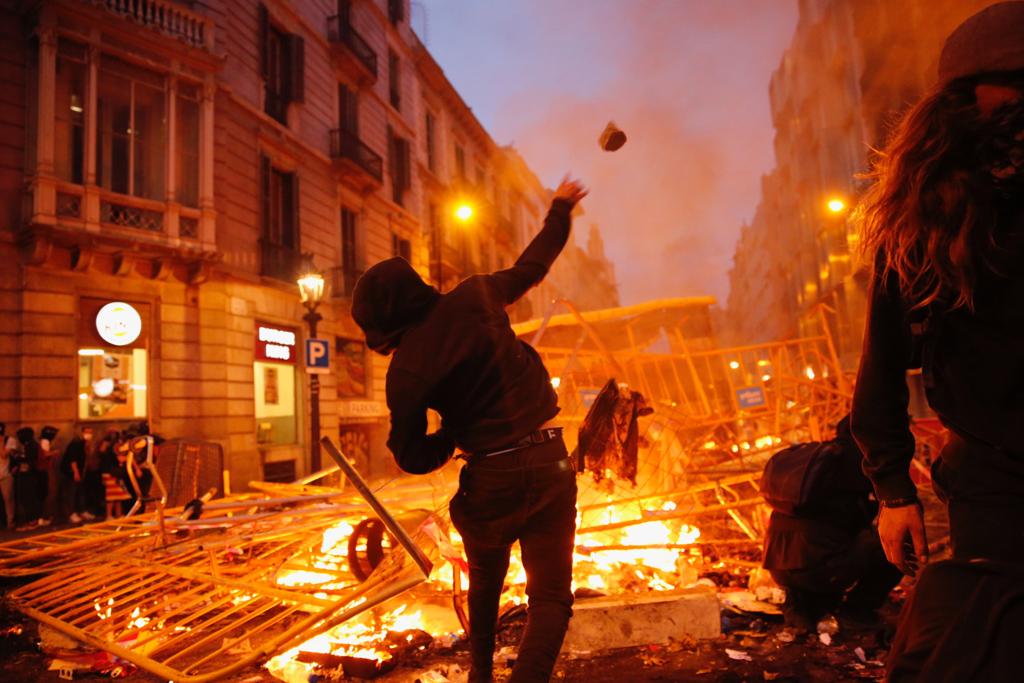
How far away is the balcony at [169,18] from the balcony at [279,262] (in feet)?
15.1

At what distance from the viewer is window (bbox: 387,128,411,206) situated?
22609 mm

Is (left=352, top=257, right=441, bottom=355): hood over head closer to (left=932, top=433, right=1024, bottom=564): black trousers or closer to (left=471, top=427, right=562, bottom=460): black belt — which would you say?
(left=471, top=427, right=562, bottom=460): black belt

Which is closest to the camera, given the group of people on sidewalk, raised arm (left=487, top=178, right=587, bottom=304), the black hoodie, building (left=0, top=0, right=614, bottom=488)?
the black hoodie

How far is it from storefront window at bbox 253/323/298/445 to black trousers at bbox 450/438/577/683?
1316cm

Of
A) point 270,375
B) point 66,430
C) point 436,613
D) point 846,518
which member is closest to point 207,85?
point 270,375

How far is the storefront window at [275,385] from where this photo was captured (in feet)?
47.9

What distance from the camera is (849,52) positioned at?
99.8 ft

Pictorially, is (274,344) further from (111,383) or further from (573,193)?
(573,193)

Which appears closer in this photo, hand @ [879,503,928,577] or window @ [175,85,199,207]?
hand @ [879,503,928,577]

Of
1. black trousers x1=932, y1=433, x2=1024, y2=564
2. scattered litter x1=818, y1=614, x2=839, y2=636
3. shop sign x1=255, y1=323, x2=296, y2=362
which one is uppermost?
shop sign x1=255, y1=323, x2=296, y2=362

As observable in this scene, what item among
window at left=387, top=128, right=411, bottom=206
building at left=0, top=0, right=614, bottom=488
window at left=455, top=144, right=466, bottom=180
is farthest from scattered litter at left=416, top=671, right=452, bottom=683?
window at left=455, top=144, right=466, bottom=180

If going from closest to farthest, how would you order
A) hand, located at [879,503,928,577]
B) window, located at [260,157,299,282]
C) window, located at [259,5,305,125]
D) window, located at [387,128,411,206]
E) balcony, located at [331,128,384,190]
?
hand, located at [879,503,928,577] < window, located at [260,157,299,282] < window, located at [259,5,305,125] < balcony, located at [331,128,384,190] < window, located at [387,128,411,206]

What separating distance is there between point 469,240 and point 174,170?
17.4m

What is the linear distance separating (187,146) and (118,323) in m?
4.26
